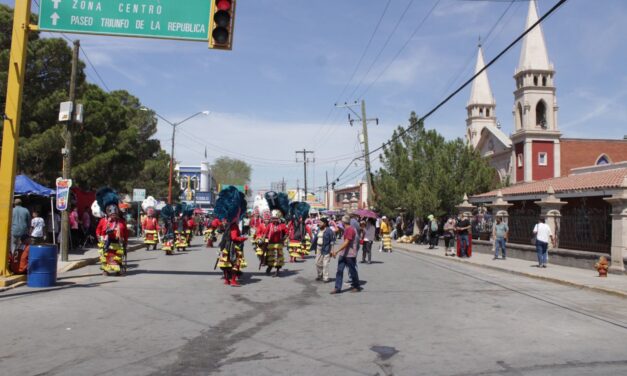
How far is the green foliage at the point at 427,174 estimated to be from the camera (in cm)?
3425

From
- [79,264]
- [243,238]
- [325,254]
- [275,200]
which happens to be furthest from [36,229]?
[325,254]

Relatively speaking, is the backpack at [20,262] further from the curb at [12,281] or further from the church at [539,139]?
the church at [539,139]

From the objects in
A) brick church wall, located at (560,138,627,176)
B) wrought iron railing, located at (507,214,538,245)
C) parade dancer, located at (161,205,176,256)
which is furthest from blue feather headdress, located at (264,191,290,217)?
brick church wall, located at (560,138,627,176)

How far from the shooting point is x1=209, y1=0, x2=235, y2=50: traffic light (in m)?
10.6

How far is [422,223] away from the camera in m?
37.5

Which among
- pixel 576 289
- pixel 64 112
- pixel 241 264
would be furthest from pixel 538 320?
pixel 64 112

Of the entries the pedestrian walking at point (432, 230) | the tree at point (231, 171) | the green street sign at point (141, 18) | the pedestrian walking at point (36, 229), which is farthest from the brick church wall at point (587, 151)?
the tree at point (231, 171)

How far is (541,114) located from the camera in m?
54.5

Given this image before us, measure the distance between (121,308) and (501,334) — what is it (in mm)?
6190

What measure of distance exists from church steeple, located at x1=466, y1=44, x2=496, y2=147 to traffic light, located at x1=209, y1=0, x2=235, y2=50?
6603 cm

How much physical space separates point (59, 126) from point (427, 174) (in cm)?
2249

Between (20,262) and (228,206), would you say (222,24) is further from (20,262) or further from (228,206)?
(20,262)

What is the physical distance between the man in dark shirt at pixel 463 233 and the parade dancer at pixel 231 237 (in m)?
12.3

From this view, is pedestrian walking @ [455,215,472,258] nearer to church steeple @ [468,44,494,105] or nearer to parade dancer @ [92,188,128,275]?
parade dancer @ [92,188,128,275]
